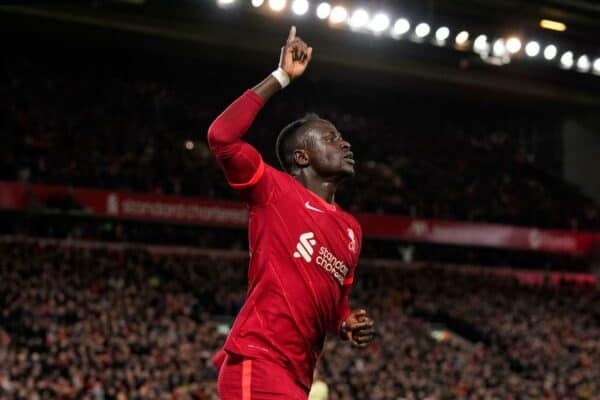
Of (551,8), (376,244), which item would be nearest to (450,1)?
(551,8)

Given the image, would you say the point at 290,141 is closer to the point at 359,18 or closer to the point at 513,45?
the point at 359,18

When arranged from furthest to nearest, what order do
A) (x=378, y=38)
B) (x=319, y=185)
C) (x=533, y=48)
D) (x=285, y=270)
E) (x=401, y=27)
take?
(x=533, y=48) → (x=378, y=38) → (x=401, y=27) → (x=319, y=185) → (x=285, y=270)

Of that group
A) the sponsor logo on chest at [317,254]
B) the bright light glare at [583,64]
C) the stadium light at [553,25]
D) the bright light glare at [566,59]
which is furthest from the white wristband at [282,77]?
the bright light glare at [583,64]

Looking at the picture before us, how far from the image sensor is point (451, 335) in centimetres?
2742

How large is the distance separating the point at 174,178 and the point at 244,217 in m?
2.44

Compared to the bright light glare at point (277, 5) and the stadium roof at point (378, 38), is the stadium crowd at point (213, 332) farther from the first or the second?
the bright light glare at point (277, 5)

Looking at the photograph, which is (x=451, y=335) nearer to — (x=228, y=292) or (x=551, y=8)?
(x=228, y=292)

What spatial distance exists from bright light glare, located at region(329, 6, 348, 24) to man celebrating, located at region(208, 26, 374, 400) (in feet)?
55.5

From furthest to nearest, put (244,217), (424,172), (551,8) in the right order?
(424,172)
(244,217)
(551,8)

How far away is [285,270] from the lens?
451 cm

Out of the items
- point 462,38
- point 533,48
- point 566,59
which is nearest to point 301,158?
point 462,38

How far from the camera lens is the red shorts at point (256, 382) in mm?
4352

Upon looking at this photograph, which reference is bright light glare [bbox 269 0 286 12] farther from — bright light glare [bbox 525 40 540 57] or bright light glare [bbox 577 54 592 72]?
bright light glare [bbox 577 54 592 72]

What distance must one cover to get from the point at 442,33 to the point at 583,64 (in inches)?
182
